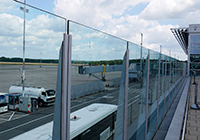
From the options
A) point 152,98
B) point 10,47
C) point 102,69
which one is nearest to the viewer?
point 10,47

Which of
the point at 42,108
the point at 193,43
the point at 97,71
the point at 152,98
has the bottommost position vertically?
the point at 152,98

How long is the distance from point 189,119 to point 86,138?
777 centimetres

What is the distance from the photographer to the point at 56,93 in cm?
145

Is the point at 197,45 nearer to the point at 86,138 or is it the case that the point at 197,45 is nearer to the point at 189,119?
the point at 189,119

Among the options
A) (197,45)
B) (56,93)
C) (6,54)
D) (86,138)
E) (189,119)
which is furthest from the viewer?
(197,45)

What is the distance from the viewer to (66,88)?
148 centimetres

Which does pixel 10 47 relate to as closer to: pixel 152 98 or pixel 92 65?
pixel 92 65

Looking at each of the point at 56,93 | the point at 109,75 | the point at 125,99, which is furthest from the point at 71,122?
the point at 125,99

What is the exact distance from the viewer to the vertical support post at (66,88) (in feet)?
4.61

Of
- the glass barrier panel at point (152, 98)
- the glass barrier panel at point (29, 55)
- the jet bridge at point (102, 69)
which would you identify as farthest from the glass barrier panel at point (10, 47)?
the glass barrier panel at point (152, 98)

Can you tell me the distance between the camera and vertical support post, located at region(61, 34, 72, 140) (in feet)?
4.61

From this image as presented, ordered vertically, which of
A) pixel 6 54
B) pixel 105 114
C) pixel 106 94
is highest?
pixel 6 54

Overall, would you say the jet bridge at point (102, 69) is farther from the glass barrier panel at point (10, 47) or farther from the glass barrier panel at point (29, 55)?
the glass barrier panel at point (10, 47)

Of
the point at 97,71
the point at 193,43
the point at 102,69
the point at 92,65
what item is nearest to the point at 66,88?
the point at 92,65
